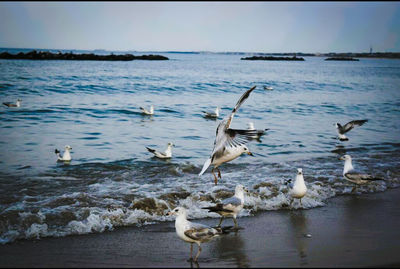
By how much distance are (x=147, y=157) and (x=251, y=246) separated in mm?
5395

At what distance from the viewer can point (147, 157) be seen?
9.69 meters

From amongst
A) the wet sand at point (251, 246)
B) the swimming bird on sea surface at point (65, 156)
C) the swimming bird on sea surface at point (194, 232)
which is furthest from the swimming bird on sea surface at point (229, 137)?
the swimming bird on sea surface at point (65, 156)

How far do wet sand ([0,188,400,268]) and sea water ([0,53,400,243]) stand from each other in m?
0.39

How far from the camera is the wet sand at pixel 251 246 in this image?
4160mm

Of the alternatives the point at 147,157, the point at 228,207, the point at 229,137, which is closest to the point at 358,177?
the point at 228,207

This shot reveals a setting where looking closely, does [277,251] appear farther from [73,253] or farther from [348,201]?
[348,201]

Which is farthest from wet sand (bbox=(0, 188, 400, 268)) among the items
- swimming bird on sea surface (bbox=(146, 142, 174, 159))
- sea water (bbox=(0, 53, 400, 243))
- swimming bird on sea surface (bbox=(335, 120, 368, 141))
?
swimming bird on sea surface (bbox=(335, 120, 368, 141))

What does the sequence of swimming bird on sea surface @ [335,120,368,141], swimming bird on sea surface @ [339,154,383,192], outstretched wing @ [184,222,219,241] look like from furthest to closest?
swimming bird on sea surface @ [335,120,368,141] < swimming bird on sea surface @ [339,154,383,192] < outstretched wing @ [184,222,219,241]

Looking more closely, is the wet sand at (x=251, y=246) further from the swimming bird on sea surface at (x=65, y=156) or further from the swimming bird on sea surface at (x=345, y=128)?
the swimming bird on sea surface at (x=345, y=128)

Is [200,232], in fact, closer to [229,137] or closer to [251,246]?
[251,246]

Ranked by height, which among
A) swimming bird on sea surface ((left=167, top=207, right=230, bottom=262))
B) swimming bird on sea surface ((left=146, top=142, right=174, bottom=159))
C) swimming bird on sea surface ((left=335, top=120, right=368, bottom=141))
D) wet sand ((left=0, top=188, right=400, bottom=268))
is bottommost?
wet sand ((left=0, top=188, right=400, bottom=268))

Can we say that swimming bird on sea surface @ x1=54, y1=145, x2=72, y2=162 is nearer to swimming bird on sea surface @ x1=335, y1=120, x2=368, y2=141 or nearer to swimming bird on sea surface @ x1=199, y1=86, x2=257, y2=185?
swimming bird on sea surface @ x1=199, y1=86, x2=257, y2=185

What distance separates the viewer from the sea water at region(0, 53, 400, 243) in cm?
600

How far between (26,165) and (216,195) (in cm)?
424
